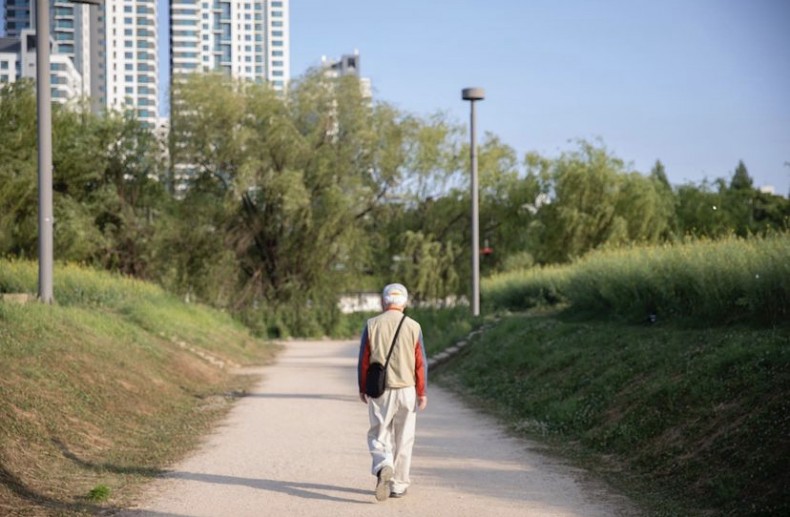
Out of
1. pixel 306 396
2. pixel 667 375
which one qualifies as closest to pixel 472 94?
pixel 306 396

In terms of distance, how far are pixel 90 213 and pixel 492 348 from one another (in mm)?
26301

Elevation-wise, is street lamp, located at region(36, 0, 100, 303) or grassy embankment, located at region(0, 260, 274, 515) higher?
street lamp, located at region(36, 0, 100, 303)

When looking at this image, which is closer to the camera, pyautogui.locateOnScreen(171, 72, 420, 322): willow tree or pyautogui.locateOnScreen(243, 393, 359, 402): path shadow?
pyautogui.locateOnScreen(243, 393, 359, 402): path shadow

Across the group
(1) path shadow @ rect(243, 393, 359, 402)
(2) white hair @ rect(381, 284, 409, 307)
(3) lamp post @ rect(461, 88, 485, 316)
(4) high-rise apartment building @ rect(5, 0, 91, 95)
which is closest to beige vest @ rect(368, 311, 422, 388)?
(2) white hair @ rect(381, 284, 409, 307)

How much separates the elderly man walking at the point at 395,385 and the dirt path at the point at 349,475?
39 cm

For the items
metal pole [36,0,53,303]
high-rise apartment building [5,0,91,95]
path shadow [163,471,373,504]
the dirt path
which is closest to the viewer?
the dirt path

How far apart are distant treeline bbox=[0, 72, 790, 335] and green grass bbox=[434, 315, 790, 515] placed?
28.5 metres

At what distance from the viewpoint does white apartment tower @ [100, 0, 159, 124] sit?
4304 inches

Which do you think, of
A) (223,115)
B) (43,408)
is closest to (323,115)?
(223,115)

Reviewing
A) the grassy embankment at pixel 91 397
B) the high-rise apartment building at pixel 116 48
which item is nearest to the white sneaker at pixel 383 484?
the grassy embankment at pixel 91 397

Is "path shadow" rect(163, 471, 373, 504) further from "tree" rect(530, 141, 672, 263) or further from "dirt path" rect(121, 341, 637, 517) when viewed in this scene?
"tree" rect(530, 141, 672, 263)

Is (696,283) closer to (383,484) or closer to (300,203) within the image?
(383,484)

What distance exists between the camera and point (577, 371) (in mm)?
18562

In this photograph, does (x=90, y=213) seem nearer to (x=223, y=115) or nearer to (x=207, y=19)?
(x=223, y=115)
